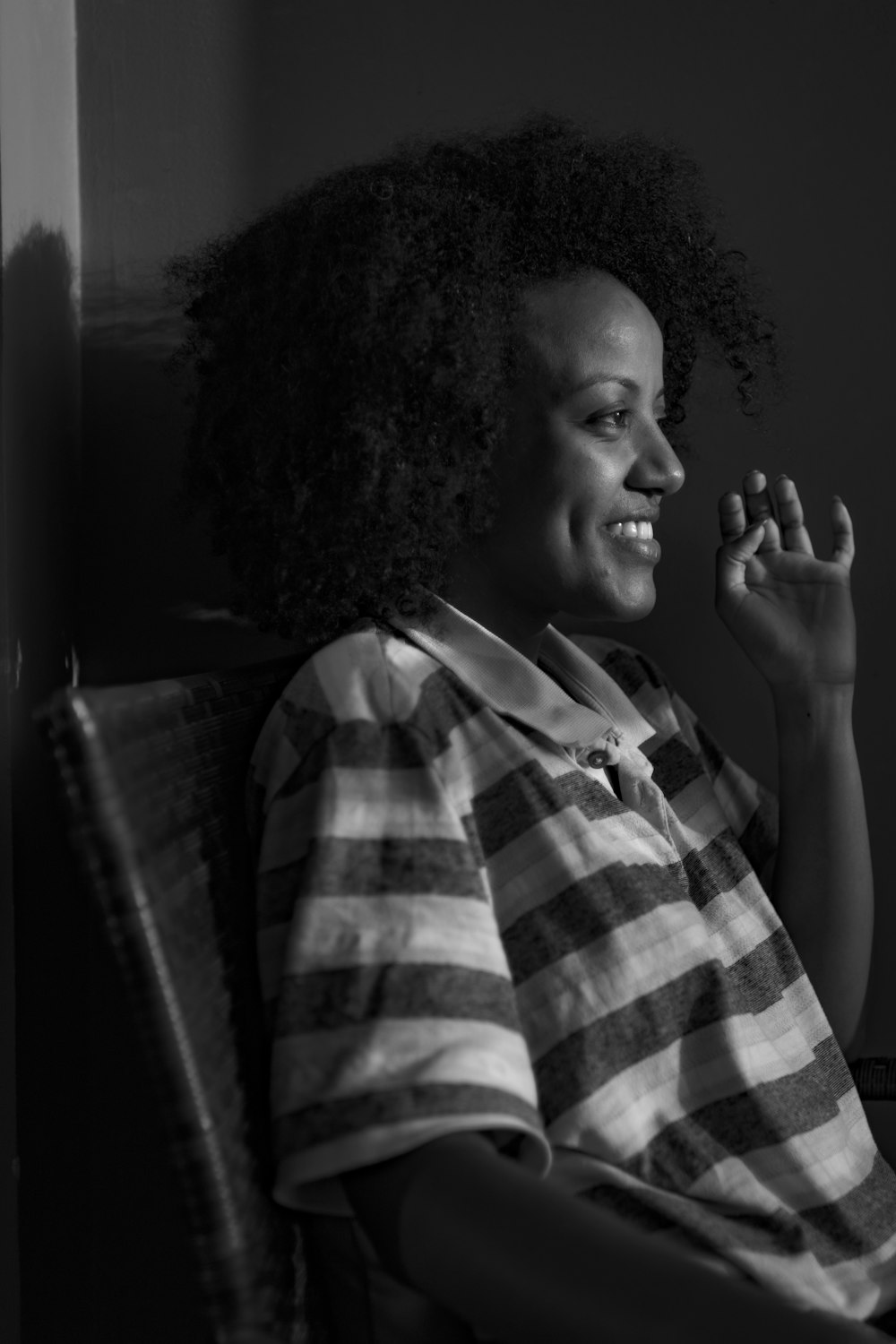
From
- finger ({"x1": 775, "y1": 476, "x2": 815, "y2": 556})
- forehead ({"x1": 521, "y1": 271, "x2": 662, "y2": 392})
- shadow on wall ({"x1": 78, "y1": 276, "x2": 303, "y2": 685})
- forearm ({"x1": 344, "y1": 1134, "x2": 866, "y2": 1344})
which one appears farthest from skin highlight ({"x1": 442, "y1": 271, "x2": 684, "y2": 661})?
forearm ({"x1": 344, "y1": 1134, "x2": 866, "y2": 1344})

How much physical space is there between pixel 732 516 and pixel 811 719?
0.22 meters

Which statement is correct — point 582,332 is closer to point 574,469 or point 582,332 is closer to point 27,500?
point 574,469

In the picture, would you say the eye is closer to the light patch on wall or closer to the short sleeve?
the short sleeve

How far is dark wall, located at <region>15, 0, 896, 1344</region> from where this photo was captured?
4.25 ft

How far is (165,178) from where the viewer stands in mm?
1333

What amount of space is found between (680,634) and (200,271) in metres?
0.63

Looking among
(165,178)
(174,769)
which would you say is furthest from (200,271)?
(174,769)

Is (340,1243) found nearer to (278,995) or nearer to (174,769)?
(278,995)

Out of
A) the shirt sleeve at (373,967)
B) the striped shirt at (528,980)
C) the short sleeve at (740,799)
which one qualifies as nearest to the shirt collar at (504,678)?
the striped shirt at (528,980)

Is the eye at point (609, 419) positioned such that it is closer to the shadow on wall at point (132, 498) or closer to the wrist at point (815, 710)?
the wrist at point (815, 710)

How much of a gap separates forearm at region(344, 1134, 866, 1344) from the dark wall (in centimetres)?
60

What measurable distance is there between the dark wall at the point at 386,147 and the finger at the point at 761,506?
0.08 meters

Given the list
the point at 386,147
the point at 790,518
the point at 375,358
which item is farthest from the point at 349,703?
the point at 386,147

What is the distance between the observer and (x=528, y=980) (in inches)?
36.1
